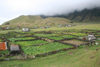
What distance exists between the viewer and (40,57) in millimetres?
27594

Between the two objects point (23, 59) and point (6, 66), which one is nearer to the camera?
point (6, 66)

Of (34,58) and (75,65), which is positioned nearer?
(75,65)

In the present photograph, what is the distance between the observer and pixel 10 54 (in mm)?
28938

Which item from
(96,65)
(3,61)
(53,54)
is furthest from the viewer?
(53,54)

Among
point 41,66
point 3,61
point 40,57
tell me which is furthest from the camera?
point 40,57

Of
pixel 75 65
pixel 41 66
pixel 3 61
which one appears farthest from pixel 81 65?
pixel 3 61

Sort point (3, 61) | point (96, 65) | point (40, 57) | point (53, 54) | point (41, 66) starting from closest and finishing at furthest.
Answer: point (96, 65), point (41, 66), point (3, 61), point (40, 57), point (53, 54)

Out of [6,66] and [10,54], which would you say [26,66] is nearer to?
[6,66]

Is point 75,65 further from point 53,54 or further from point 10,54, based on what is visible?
point 10,54

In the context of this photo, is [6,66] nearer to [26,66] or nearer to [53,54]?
[26,66]

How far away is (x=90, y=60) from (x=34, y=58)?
13.1 meters

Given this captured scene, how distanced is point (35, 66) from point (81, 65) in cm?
917

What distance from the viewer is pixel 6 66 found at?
2228 cm

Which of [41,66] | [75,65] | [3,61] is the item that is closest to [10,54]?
[3,61]
